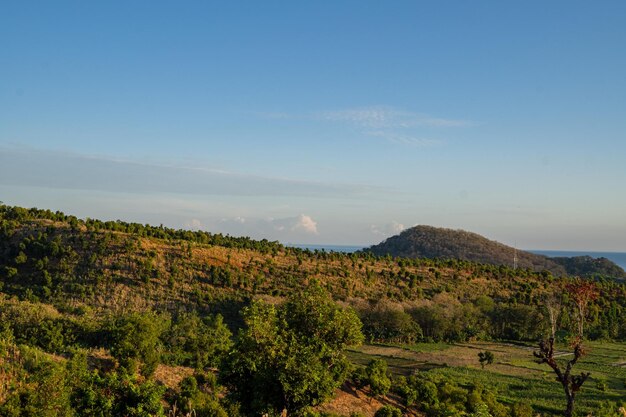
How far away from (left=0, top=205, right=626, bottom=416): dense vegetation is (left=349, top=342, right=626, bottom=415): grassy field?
4221 mm

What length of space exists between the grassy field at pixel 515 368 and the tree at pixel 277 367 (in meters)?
26.2

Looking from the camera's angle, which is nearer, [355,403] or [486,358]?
[355,403]

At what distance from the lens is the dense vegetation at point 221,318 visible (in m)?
22.2

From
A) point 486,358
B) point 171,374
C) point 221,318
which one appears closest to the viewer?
point 171,374

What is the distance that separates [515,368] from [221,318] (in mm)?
37407

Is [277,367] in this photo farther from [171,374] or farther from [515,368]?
[515,368]

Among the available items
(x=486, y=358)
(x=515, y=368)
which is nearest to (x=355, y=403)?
(x=486, y=358)

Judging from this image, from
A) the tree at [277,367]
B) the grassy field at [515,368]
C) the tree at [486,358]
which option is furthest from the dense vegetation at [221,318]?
the tree at [486,358]

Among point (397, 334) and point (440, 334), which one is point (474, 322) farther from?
point (397, 334)

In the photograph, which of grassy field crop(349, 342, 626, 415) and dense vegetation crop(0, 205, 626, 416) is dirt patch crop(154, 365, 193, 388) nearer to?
dense vegetation crop(0, 205, 626, 416)

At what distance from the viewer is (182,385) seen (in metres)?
29.7

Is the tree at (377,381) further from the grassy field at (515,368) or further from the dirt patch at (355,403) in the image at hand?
the grassy field at (515,368)

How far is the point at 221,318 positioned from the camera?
53.0 m

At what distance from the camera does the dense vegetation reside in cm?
2223
